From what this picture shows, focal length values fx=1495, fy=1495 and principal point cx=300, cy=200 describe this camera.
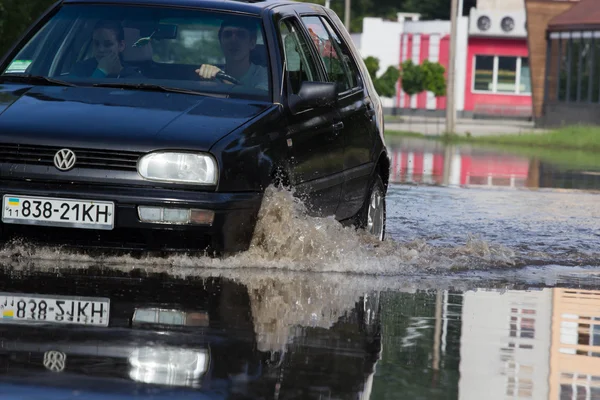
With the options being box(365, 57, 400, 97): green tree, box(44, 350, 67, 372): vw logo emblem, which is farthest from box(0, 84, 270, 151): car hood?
box(365, 57, 400, 97): green tree

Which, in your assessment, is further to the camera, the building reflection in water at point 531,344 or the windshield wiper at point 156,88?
the windshield wiper at point 156,88

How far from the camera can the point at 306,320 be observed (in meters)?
6.48

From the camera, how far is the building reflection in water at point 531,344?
5.10m

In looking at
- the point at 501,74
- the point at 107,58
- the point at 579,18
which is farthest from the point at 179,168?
the point at 501,74

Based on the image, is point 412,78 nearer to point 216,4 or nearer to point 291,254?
point 216,4

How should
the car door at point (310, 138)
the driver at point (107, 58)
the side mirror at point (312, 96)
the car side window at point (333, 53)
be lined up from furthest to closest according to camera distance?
the car side window at point (333, 53)
the driver at point (107, 58)
the side mirror at point (312, 96)
the car door at point (310, 138)

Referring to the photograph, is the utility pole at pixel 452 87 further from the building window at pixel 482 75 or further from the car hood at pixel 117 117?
the car hood at pixel 117 117

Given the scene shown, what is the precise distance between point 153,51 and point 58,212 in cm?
156

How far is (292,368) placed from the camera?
5.21 m

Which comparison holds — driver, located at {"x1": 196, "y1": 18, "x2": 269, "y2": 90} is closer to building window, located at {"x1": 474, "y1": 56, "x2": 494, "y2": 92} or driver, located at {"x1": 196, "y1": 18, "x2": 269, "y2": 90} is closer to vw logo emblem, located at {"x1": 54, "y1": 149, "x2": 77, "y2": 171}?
vw logo emblem, located at {"x1": 54, "y1": 149, "x2": 77, "y2": 171}

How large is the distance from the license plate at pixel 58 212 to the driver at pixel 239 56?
1.41m

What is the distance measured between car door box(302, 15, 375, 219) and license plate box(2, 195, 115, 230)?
2008mm

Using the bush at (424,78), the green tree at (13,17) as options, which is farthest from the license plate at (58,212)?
the bush at (424,78)

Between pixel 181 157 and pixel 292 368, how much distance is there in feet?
→ 8.11
